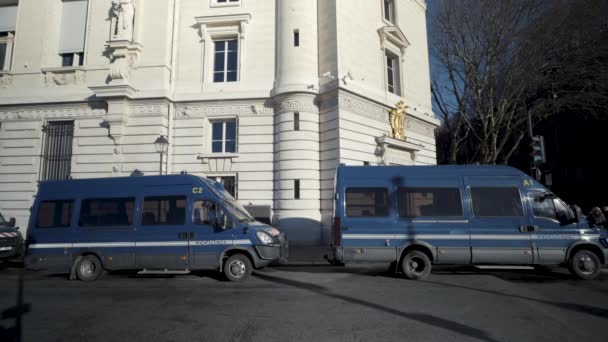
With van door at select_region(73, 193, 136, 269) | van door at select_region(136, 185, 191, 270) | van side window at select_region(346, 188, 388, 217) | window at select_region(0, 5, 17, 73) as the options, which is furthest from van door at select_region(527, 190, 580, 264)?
window at select_region(0, 5, 17, 73)

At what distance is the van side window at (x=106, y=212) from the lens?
28.9 feet

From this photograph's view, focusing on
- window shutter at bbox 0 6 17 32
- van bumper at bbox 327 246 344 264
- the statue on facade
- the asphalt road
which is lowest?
the asphalt road

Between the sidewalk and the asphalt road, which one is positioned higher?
the sidewalk

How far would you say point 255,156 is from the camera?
1609 cm

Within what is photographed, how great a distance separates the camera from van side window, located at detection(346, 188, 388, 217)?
8.75m

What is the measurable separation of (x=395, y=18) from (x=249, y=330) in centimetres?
2032

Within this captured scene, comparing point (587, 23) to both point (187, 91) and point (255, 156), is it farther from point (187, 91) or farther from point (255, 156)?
point (187, 91)

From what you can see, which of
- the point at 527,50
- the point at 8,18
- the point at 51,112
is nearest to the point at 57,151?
the point at 51,112

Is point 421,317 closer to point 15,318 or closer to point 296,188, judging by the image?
point 15,318

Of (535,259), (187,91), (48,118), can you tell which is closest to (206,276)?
(535,259)

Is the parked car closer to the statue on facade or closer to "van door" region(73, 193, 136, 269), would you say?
"van door" region(73, 193, 136, 269)

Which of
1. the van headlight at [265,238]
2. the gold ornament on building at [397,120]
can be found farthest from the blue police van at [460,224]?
the gold ornament on building at [397,120]

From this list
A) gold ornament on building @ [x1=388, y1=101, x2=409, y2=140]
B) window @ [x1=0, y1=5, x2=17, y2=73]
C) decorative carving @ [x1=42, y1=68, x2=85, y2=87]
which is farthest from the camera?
window @ [x1=0, y1=5, x2=17, y2=73]

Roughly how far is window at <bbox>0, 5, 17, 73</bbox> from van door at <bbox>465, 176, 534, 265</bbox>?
77.4 feet
